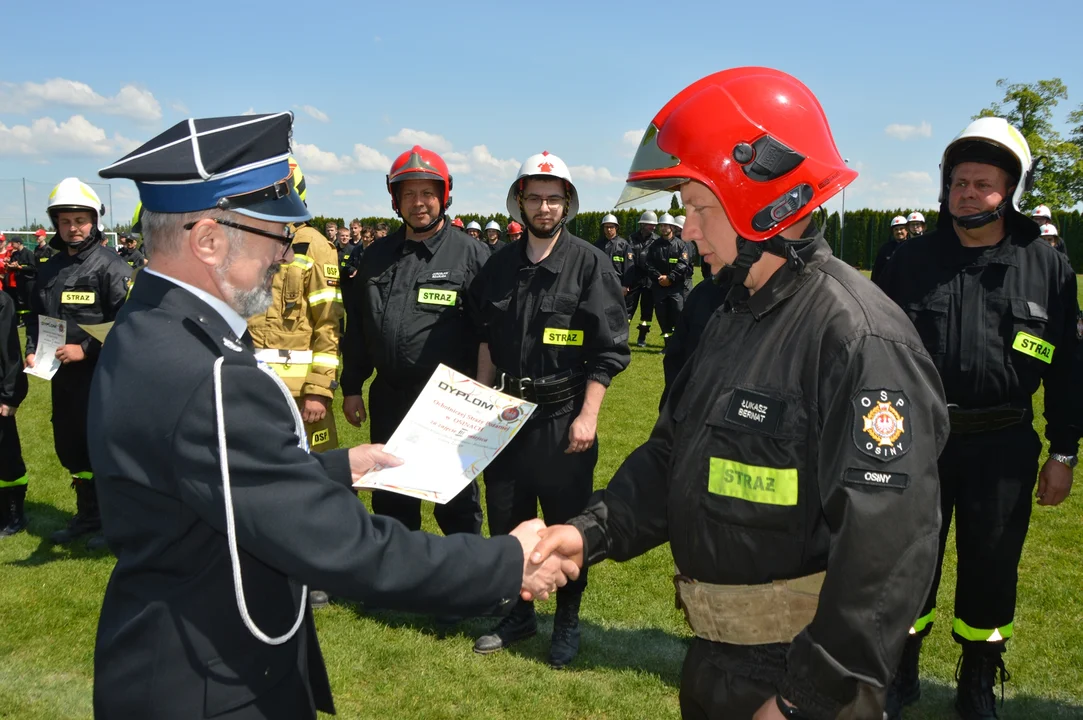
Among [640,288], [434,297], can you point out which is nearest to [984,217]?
[434,297]

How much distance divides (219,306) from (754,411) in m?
1.36

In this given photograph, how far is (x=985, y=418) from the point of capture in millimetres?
3795

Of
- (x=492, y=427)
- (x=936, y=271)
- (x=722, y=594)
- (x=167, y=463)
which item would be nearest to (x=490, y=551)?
(x=722, y=594)

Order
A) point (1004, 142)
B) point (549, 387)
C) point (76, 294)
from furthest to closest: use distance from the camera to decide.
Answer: point (76, 294), point (549, 387), point (1004, 142)

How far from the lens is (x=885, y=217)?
47969 millimetres

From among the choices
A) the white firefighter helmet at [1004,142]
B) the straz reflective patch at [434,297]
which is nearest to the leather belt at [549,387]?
the straz reflective patch at [434,297]

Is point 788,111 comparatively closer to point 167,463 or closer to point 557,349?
point 167,463

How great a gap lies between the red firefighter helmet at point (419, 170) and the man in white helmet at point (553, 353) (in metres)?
0.62

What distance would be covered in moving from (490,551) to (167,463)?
0.83 metres

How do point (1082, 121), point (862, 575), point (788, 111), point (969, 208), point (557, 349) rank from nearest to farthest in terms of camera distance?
1. point (862, 575)
2. point (788, 111)
3. point (969, 208)
4. point (557, 349)
5. point (1082, 121)

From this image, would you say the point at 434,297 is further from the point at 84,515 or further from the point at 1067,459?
the point at 84,515

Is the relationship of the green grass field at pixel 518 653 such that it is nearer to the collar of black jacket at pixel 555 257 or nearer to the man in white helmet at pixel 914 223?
the collar of black jacket at pixel 555 257

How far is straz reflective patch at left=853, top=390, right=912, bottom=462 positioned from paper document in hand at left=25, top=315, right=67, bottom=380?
6253 millimetres

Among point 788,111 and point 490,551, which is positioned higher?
point 788,111
